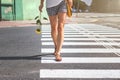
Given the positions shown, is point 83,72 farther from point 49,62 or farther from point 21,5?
point 21,5

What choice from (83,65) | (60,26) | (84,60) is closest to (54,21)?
(60,26)

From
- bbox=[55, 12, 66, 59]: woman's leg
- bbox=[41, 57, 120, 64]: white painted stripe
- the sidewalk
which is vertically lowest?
the sidewalk

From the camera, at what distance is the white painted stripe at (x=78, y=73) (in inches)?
205

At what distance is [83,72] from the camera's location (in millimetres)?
5516

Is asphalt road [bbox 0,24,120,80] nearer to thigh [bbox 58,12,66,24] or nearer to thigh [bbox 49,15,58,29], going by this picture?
thigh [bbox 49,15,58,29]

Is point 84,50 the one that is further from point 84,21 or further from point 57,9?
point 84,21

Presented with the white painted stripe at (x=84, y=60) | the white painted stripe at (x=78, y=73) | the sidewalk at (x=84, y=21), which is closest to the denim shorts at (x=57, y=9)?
the white painted stripe at (x=84, y=60)

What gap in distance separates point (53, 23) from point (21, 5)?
67.5ft

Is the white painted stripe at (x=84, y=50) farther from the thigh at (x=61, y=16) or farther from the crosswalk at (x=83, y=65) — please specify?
the thigh at (x=61, y=16)

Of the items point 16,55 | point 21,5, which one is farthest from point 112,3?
point 16,55

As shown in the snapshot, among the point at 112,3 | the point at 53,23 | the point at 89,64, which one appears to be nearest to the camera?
the point at 89,64

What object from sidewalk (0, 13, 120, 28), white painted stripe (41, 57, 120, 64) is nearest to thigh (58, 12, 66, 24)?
white painted stripe (41, 57, 120, 64)

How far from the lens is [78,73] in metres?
5.42

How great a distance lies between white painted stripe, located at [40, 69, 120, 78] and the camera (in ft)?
17.1
